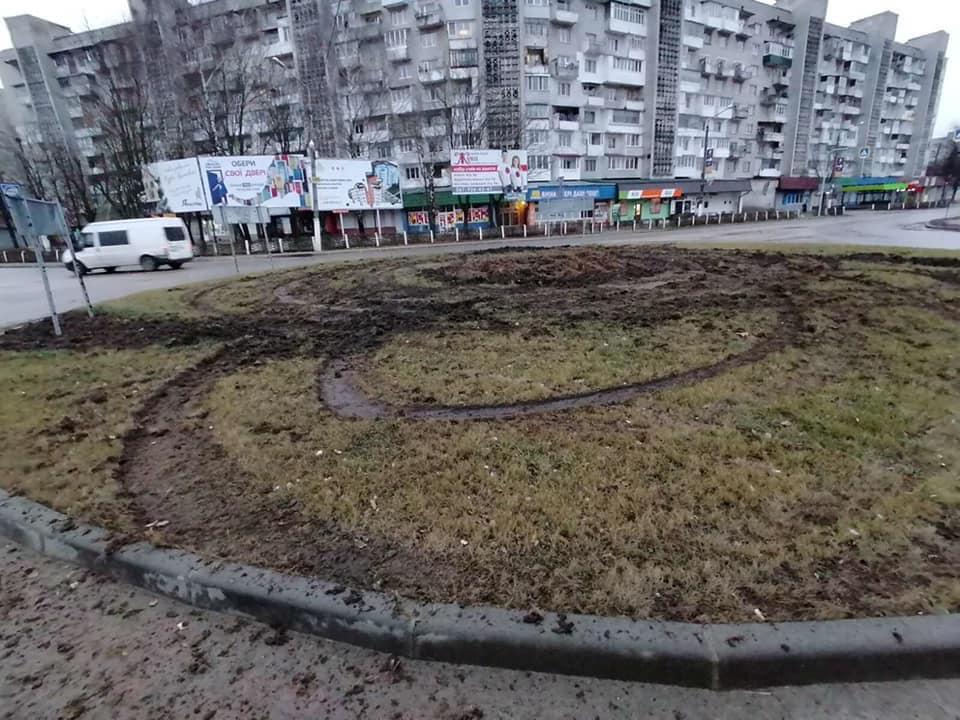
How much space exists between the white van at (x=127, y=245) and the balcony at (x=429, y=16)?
36.3 meters

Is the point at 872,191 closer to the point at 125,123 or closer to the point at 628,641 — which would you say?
the point at 125,123

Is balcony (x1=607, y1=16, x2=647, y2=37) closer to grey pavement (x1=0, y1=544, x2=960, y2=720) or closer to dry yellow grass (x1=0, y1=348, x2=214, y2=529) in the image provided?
dry yellow grass (x1=0, y1=348, x2=214, y2=529)

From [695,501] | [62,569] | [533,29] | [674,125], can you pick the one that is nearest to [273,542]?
[62,569]

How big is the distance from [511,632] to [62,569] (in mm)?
2670

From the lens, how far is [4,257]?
38.4 meters

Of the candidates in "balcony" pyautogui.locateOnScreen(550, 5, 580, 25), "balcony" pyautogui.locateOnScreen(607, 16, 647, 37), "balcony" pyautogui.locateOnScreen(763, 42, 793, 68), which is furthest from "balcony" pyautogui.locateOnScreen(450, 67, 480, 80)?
"balcony" pyautogui.locateOnScreen(763, 42, 793, 68)

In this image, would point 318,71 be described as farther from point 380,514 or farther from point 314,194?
point 380,514

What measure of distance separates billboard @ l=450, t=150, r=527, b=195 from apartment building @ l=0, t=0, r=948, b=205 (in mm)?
8021

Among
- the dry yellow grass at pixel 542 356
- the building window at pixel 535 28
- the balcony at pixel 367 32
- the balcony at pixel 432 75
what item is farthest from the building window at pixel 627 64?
the dry yellow grass at pixel 542 356

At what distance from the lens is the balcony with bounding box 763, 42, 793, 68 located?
64500mm

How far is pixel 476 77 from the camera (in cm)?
4678

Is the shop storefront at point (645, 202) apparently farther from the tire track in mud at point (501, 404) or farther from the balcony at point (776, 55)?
the tire track in mud at point (501, 404)

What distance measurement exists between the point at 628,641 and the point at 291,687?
1432 mm

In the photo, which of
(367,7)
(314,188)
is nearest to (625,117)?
(367,7)
